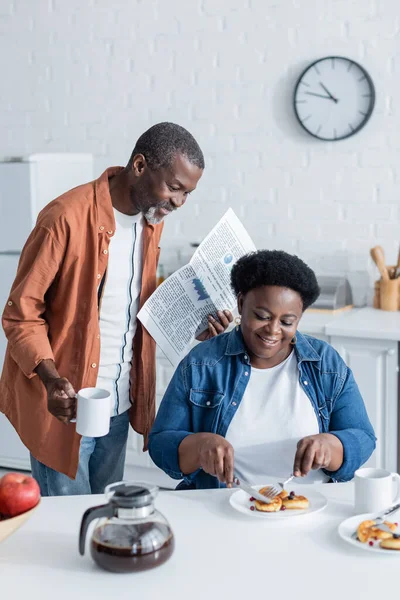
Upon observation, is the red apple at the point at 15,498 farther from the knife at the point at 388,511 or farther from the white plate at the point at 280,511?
the knife at the point at 388,511

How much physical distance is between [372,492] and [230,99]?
2.60 m

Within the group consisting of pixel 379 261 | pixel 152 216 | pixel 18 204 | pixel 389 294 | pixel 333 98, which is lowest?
pixel 389 294

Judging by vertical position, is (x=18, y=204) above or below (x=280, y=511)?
above

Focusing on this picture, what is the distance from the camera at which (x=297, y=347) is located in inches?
78.6

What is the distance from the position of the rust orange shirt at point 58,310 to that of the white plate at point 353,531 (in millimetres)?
833

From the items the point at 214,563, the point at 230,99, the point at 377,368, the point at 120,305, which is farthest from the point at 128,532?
the point at 230,99

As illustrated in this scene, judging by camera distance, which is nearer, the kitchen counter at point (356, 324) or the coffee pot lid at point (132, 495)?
the coffee pot lid at point (132, 495)

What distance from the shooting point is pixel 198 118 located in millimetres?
3918

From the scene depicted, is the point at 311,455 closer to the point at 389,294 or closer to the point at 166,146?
the point at 166,146

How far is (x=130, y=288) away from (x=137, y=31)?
86.5 inches

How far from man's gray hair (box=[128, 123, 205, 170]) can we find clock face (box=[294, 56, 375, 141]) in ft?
5.68

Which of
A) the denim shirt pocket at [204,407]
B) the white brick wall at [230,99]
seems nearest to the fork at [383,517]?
the denim shirt pocket at [204,407]

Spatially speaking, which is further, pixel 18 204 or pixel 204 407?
pixel 18 204

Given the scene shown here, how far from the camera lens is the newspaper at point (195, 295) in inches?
87.8
